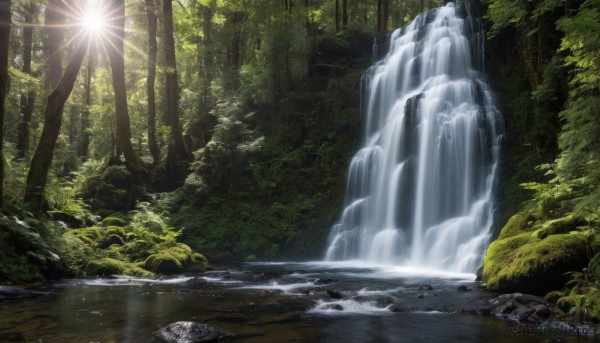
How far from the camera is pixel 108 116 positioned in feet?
83.6

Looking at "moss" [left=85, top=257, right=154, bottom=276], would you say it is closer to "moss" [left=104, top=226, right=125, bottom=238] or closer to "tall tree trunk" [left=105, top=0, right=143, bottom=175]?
"moss" [left=104, top=226, right=125, bottom=238]

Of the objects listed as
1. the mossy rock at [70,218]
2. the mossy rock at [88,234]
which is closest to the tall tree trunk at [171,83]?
the mossy rock at [70,218]

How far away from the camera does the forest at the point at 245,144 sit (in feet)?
28.9

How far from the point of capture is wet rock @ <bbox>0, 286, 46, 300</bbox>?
8606 mm

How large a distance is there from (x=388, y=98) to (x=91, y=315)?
669 inches

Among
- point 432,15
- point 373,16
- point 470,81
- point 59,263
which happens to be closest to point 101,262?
point 59,263

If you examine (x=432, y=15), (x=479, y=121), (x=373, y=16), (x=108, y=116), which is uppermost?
(x=373, y=16)

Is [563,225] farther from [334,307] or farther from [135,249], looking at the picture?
[135,249]

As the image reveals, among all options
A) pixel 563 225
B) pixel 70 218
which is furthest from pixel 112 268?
pixel 563 225

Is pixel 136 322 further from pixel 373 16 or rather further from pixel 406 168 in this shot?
pixel 373 16

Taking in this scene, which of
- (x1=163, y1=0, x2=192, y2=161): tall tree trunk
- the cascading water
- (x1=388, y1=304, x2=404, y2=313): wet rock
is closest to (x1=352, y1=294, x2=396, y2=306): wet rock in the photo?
(x1=388, y1=304, x2=404, y2=313): wet rock

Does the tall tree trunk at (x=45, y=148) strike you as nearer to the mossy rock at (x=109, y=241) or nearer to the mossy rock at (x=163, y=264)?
the mossy rock at (x=109, y=241)

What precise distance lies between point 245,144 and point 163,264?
29.7ft

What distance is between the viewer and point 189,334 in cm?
605
